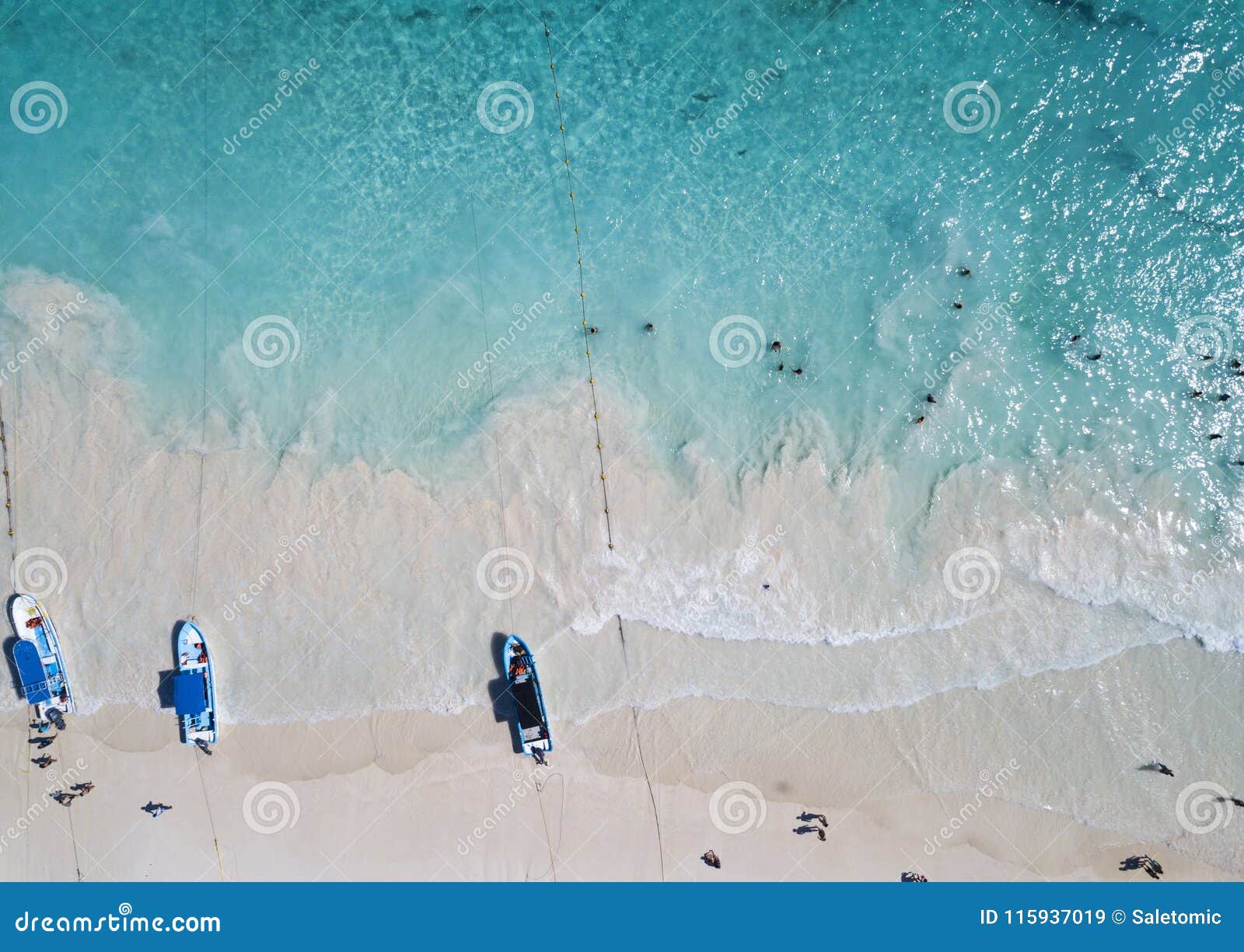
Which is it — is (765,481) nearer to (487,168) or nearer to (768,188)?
(768,188)

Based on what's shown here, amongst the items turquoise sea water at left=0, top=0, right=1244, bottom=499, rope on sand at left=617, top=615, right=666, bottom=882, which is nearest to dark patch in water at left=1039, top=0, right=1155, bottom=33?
turquoise sea water at left=0, top=0, right=1244, bottom=499

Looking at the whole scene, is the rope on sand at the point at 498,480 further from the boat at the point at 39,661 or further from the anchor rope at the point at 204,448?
the boat at the point at 39,661

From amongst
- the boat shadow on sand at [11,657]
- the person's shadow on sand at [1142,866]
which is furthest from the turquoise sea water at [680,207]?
the person's shadow on sand at [1142,866]

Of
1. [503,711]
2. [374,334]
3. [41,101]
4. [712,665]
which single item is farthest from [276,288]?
[712,665]

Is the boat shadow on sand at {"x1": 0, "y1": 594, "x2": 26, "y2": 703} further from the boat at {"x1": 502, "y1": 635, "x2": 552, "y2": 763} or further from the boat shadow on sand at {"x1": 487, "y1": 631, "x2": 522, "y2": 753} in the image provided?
the boat at {"x1": 502, "y1": 635, "x2": 552, "y2": 763}

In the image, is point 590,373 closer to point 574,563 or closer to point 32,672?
point 574,563

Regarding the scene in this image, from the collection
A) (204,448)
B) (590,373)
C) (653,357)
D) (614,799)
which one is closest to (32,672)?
(204,448)
